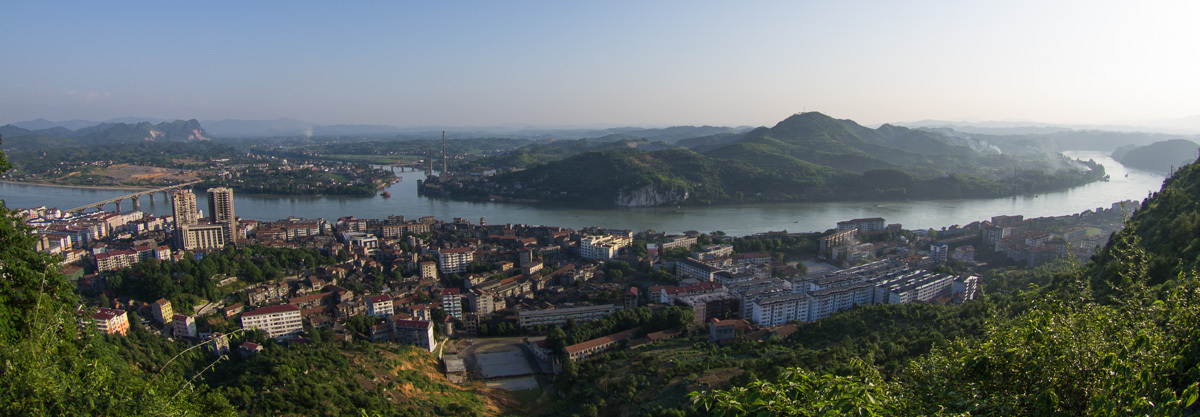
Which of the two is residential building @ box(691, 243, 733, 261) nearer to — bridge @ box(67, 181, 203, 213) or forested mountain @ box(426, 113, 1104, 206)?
forested mountain @ box(426, 113, 1104, 206)

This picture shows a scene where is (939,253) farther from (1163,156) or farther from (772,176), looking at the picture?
(1163,156)

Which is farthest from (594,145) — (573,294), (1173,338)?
(1173,338)

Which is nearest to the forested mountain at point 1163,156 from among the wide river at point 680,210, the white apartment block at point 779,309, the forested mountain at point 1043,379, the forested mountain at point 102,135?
the wide river at point 680,210

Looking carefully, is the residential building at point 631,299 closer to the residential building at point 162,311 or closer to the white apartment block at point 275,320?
the white apartment block at point 275,320

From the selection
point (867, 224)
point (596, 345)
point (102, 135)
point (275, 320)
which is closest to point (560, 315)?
point (596, 345)

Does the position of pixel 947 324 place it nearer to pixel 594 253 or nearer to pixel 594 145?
pixel 594 253

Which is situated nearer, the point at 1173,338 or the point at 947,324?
the point at 1173,338
